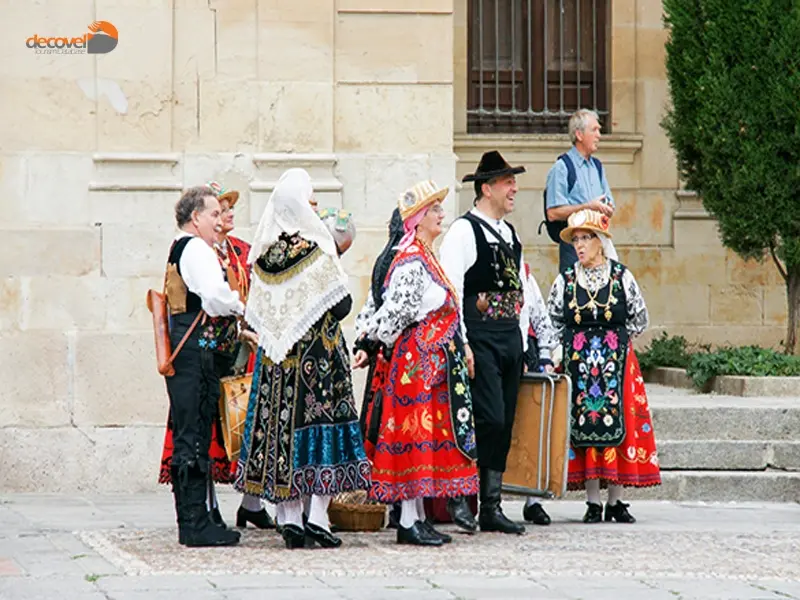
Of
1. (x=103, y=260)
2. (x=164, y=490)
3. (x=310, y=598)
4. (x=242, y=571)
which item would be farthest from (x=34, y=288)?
(x=310, y=598)

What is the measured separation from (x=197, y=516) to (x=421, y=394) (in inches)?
50.3

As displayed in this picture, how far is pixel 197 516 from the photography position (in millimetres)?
8719

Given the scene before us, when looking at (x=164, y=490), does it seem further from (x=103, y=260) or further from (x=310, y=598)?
(x=310, y=598)

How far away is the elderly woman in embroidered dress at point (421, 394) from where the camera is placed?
8922 millimetres

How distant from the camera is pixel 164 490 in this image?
11.6 meters

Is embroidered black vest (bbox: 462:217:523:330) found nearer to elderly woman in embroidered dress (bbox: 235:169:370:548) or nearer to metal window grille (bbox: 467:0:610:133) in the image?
elderly woman in embroidered dress (bbox: 235:169:370:548)

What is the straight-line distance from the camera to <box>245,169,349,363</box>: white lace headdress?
8.63 meters

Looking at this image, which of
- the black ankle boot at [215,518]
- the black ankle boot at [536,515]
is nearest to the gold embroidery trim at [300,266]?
the black ankle boot at [215,518]

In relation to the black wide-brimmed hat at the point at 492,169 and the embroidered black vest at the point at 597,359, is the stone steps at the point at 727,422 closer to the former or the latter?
the embroidered black vest at the point at 597,359

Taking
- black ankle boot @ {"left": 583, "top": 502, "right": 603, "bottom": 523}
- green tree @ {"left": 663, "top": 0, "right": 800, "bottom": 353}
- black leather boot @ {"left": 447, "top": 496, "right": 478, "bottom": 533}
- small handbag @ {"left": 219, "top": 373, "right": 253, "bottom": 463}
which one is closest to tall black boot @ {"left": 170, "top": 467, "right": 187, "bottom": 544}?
small handbag @ {"left": 219, "top": 373, "right": 253, "bottom": 463}

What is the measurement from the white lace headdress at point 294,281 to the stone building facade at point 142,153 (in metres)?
2.98

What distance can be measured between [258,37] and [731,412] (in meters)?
3.99

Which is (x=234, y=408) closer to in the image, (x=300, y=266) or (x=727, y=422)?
(x=300, y=266)

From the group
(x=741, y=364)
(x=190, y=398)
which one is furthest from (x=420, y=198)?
(x=741, y=364)
